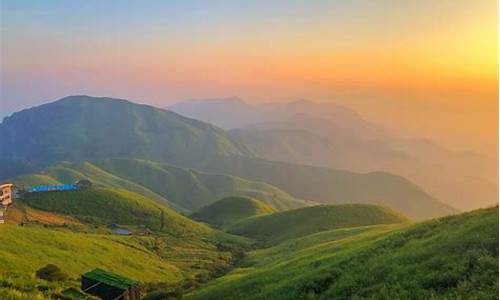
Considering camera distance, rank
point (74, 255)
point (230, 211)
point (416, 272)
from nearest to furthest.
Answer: point (416, 272)
point (74, 255)
point (230, 211)

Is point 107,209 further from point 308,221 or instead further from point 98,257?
point 98,257

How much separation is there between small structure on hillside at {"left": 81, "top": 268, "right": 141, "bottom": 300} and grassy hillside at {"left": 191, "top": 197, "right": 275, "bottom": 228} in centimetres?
11860

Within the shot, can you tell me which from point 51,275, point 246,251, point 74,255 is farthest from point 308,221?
point 51,275

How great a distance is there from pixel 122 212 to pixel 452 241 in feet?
310

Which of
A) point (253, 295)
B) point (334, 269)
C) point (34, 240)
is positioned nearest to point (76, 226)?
point (34, 240)

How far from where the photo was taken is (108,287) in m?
26.8

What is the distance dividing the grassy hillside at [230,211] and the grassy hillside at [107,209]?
3391 centimetres

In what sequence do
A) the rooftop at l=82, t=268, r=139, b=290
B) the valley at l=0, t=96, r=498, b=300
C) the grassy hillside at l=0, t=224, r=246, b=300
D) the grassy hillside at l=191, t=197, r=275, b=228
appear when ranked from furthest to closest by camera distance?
the grassy hillside at l=191, t=197, r=275, b=228 < the grassy hillside at l=0, t=224, r=246, b=300 < the rooftop at l=82, t=268, r=139, b=290 < the valley at l=0, t=96, r=498, b=300

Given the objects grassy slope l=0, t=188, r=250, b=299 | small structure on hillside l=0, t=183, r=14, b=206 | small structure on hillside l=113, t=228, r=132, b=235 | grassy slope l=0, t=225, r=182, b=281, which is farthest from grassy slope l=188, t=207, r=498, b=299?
small structure on hillside l=0, t=183, r=14, b=206

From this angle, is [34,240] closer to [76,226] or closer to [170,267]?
[170,267]

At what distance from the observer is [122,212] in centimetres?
10925

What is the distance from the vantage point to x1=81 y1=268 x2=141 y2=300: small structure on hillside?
2650cm

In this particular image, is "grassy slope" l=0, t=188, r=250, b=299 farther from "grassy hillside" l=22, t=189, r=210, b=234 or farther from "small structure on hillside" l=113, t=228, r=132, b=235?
"small structure on hillside" l=113, t=228, r=132, b=235

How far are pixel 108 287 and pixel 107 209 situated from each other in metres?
84.9
